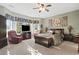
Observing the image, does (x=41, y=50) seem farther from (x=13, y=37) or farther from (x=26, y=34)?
(x=13, y=37)

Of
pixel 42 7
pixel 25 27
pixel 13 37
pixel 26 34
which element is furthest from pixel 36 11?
pixel 13 37

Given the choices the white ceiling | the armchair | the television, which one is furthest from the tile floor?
the white ceiling

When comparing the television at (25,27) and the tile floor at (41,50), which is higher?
the television at (25,27)

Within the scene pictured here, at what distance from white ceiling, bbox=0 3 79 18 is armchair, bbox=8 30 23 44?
0.50 m

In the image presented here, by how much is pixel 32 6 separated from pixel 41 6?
21 cm

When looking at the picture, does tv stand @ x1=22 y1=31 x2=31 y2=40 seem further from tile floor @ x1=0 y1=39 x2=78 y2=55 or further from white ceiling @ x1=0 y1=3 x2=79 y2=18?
white ceiling @ x1=0 y1=3 x2=79 y2=18

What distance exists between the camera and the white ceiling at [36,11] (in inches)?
80.7

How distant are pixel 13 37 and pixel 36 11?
2.62 ft

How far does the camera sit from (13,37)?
2156 mm

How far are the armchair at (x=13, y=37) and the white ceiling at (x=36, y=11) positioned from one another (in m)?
0.50

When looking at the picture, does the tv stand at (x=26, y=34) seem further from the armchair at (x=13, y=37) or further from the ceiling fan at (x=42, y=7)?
the ceiling fan at (x=42, y=7)

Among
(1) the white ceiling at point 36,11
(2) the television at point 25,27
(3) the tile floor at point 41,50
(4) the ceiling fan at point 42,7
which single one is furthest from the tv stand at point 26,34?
(4) the ceiling fan at point 42,7

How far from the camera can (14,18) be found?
207cm

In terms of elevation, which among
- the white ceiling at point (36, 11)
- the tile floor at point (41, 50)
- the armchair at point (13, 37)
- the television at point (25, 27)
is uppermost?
the white ceiling at point (36, 11)
